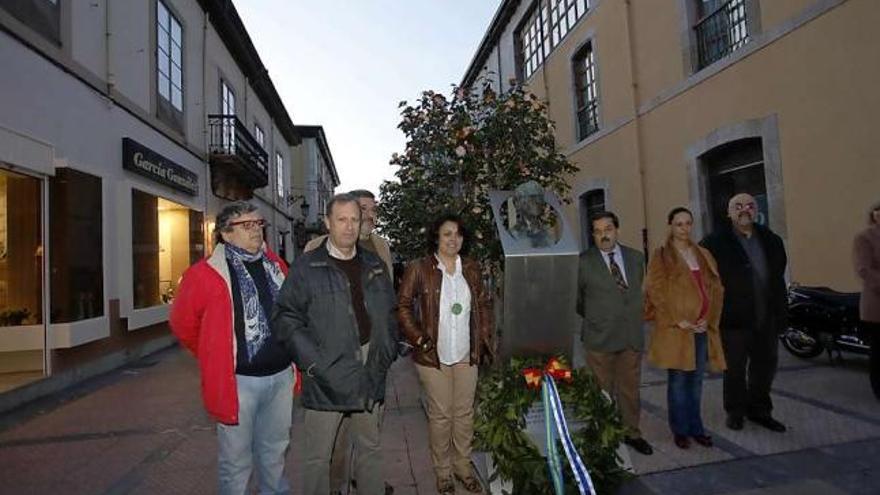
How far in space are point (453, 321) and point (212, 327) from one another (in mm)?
1379

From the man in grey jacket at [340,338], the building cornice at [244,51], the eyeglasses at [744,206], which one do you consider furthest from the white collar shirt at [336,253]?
the building cornice at [244,51]

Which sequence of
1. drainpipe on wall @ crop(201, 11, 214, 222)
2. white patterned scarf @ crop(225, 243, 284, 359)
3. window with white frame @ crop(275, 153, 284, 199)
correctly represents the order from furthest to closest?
window with white frame @ crop(275, 153, 284, 199) → drainpipe on wall @ crop(201, 11, 214, 222) → white patterned scarf @ crop(225, 243, 284, 359)

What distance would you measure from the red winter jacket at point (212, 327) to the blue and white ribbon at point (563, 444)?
5.64 ft

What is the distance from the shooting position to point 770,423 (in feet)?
14.1

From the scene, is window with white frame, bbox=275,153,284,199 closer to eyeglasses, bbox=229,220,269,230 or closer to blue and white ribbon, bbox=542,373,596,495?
eyeglasses, bbox=229,220,269,230

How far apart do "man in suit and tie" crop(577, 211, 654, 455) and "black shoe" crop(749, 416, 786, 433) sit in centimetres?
114

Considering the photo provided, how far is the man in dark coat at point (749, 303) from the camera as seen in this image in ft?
13.8

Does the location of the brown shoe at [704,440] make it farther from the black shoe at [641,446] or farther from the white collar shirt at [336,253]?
the white collar shirt at [336,253]

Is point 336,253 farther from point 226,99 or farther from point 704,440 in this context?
point 226,99

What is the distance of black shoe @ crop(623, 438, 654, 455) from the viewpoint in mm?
3932

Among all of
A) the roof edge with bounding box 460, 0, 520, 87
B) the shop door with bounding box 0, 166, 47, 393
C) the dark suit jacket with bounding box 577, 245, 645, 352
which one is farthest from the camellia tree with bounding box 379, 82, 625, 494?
the roof edge with bounding box 460, 0, 520, 87

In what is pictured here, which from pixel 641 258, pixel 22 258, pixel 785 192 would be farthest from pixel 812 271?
pixel 22 258

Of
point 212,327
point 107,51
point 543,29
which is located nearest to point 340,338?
point 212,327

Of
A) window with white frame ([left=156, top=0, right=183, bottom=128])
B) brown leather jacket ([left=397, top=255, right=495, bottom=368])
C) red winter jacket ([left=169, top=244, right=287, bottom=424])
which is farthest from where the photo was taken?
window with white frame ([left=156, top=0, right=183, bottom=128])
